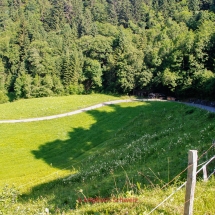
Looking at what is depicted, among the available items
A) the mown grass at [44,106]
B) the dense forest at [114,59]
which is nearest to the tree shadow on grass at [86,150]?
the mown grass at [44,106]

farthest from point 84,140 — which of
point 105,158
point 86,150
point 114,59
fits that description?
point 114,59

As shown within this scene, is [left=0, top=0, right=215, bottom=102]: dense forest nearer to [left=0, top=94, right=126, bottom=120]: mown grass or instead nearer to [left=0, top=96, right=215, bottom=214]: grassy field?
[left=0, top=94, right=126, bottom=120]: mown grass

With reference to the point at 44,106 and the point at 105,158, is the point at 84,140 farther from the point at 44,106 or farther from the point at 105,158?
the point at 44,106

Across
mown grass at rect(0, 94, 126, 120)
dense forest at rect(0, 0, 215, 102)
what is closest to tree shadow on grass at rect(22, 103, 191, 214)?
mown grass at rect(0, 94, 126, 120)

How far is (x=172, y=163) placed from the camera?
11.7 metres

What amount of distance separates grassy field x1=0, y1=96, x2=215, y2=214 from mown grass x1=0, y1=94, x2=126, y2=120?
15.7 feet

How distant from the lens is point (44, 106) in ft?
180

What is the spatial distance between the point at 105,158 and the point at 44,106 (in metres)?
37.7

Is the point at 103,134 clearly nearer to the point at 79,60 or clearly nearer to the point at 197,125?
the point at 197,125

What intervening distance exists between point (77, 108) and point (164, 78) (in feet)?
67.9

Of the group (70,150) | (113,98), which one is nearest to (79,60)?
(113,98)

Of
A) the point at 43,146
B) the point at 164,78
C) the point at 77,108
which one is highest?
the point at 164,78

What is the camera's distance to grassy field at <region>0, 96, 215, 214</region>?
25.8 ft

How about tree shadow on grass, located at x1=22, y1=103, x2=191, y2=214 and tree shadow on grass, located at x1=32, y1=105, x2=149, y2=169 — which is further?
tree shadow on grass, located at x1=32, y1=105, x2=149, y2=169
